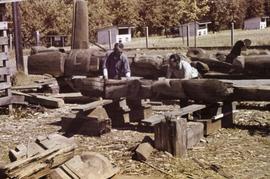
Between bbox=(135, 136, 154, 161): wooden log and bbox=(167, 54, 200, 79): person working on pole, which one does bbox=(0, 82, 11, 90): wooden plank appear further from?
bbox=(135, 136, 154, 161): wooden log

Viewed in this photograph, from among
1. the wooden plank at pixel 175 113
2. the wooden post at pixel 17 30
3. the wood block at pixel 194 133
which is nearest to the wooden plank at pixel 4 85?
the wooden plank at pixel 175 113

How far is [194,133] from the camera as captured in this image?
26.3 feet

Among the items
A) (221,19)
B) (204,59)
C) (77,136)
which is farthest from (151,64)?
(221,19)

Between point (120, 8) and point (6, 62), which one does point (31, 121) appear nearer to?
point (6, 62)

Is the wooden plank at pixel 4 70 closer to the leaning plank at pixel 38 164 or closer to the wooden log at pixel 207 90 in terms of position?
the wooden log at pixel 207 90

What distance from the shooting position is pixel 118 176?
670 centimetres

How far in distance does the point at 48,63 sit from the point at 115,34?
123 ft

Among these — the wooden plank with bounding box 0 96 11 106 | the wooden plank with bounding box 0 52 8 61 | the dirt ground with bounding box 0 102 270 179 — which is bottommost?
the dirt ground with bounding box 0 102 270 179

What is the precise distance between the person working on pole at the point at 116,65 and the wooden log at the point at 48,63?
2.63 meters

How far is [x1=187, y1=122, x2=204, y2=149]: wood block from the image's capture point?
309 inches

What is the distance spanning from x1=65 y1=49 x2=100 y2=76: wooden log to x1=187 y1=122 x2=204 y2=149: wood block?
5.80 m

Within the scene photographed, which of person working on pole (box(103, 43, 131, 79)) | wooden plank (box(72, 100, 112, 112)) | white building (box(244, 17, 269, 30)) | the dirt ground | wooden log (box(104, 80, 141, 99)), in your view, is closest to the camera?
the dirt ground

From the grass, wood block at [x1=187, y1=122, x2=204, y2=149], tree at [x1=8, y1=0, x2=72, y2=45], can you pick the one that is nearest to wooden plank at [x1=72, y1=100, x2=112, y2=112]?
wood block at [x1=187, y1=122, x2=204, y2=149]

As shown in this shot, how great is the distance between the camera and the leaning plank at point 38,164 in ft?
19.5
